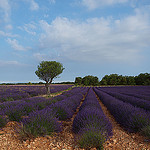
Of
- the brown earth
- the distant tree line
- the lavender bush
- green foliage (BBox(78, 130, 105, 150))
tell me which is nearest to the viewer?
green foliage (BBox(78, 130, 105, 150))

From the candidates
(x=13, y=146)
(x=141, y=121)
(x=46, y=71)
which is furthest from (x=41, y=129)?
(x=46, y=71)

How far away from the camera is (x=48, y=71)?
14766 millimetres

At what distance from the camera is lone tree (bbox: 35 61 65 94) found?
1467cm

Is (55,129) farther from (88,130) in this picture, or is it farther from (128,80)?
(128,80)

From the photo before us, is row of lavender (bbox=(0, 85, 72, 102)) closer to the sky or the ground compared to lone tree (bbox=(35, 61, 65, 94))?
closer to the ground

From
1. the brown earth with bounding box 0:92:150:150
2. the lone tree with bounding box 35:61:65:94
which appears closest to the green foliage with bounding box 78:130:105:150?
the brown earth with bounding box 0:92:150:150

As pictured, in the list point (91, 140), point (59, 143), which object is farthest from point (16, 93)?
point (91, 140)

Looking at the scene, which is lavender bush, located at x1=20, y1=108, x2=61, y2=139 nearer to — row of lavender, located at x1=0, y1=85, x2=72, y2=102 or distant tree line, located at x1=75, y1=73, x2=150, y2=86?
row of lavender, located at x1=0, y1=85, x2=72, y2=102

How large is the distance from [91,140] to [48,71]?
13171mm

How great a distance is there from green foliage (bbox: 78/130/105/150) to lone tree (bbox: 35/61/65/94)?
12.8 meters

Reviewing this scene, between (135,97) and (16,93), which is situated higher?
(16,93)

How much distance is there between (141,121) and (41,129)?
252 cm

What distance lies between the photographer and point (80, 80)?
216ft

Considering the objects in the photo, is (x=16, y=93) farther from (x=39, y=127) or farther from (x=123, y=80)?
(x=123, y=80)
